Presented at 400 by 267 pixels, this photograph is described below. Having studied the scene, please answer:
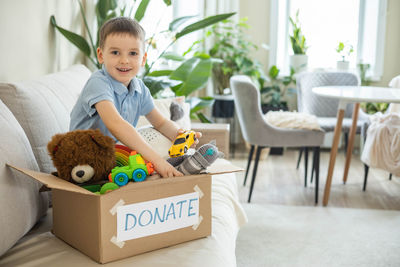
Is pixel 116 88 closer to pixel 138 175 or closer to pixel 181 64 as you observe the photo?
pixel 138 175

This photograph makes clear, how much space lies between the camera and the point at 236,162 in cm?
408

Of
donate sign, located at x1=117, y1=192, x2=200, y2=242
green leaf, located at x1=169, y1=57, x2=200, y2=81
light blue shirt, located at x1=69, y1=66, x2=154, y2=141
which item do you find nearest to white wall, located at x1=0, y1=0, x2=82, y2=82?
light blue shirt, located at x1=69, y1=66, x2=154, y2=141

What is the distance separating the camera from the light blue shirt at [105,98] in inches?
55.8

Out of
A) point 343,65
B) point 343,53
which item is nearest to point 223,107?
point 343,65

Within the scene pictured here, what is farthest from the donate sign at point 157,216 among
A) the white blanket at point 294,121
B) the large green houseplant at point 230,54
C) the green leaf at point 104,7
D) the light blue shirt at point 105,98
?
the large green houseplant at point 230,54

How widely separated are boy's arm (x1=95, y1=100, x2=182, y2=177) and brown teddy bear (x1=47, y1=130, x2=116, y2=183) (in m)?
0.13

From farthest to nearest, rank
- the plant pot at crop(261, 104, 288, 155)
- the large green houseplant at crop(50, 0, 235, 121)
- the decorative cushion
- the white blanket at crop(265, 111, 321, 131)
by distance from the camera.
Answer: the plant pot at crop(261, 104, 288, 155) < the white blanket at crop(265, 111, 321, 131) < the large green houseplant at crop(50, 0, 235, 121) < the decorative cushion

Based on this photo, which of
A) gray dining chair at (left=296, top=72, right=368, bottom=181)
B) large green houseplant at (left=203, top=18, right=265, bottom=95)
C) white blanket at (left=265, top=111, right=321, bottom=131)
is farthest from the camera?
large green houseplant at (left=203, top=18, right=265, bottom=95)

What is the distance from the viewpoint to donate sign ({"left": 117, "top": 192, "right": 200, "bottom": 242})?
113 centimetres

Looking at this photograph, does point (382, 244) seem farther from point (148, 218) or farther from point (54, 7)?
point (54, 7)

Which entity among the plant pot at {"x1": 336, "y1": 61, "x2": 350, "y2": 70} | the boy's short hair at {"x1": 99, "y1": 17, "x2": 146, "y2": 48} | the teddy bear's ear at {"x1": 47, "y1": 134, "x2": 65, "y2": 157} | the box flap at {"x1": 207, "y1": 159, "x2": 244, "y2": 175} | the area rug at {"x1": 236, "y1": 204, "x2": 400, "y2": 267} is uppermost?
the boy's short hair at {"x1": 99, "y1": 17, "x2": 146, "y2": 48}

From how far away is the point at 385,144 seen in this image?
288cm

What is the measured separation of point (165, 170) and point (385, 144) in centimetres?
211

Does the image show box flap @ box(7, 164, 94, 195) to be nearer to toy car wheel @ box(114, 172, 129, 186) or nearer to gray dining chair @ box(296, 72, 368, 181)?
toy car wheel @ box(114, 172, 129, 186)
